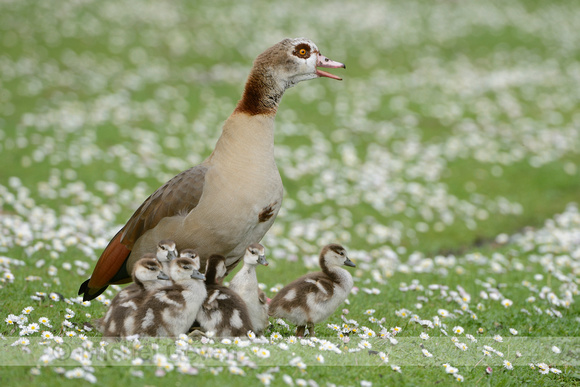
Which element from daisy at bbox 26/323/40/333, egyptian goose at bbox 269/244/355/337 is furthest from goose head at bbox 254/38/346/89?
daisy at bbox 26/323/40/333

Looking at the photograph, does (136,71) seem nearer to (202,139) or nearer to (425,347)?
(202,139)

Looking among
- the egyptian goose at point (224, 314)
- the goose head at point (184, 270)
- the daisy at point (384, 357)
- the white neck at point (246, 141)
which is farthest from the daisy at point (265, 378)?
the white neck at point (246, 141)

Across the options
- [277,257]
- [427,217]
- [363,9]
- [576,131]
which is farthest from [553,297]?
[363,9]

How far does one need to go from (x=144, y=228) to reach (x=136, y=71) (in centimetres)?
2151

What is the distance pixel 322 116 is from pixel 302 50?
1651 centimetres

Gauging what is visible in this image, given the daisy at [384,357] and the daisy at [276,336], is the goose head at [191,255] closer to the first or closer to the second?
the daisy at [276,336]

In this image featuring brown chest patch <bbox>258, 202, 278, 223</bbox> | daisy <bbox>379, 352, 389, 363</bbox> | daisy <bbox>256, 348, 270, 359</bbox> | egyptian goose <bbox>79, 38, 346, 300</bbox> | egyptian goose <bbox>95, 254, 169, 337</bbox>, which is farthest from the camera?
brown chest patch <bbox>258, 202, 278, 223</bbox>

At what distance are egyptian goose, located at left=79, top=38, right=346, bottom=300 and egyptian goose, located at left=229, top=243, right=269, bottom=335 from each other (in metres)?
0.30

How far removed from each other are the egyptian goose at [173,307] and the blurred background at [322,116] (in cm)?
528

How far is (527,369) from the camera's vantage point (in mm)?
7414

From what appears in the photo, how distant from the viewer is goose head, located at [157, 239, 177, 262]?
7089mm

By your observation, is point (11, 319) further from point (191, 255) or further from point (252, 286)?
point (252, 286)

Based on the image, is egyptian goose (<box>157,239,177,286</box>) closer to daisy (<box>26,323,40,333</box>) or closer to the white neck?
the white neck

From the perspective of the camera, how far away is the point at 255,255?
23.6 ft
